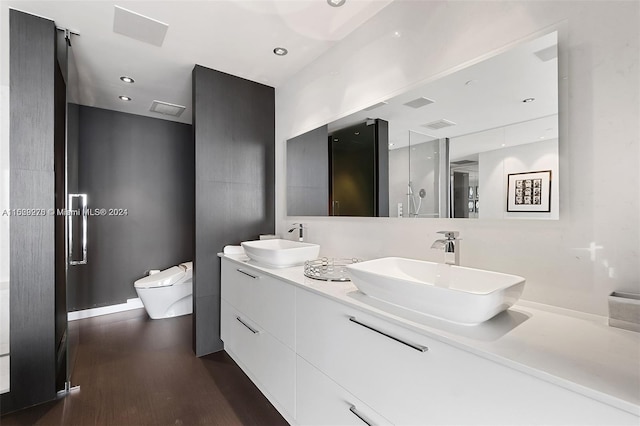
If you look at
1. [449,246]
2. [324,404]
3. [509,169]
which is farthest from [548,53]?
[324,404]

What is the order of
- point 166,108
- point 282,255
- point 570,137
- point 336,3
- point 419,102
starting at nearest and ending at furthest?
point 570,137
point 419,102
point 336,3
point 282,255
point 166,108

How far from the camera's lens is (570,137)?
107cm

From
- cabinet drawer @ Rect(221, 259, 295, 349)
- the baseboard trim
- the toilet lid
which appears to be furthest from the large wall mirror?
the baseboard trim

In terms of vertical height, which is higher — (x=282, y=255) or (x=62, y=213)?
(x=62, y=213)

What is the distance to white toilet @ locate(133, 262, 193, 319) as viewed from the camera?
131 inches

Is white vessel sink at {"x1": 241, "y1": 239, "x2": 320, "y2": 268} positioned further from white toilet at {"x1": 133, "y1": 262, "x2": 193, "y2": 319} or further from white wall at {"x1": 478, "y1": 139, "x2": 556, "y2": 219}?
white toilet at {"x1": 133, "y1": 262, "x2": 193, "y2": 319}

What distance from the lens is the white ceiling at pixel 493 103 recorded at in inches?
44.1

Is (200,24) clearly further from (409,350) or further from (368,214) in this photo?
(409,350)

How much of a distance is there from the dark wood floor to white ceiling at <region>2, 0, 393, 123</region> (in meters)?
2.49

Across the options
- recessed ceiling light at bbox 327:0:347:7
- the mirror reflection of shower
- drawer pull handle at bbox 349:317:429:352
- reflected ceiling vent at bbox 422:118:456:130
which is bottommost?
drawer pull handle at bbox 349:317:429:352

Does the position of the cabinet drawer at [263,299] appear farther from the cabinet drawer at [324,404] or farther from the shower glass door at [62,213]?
the shower glass door at [62,213]

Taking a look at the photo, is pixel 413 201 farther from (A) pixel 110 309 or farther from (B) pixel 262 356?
(A) pixel 110 309

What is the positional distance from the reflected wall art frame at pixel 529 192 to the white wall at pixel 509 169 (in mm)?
13

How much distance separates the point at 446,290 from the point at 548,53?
97 centimetres
